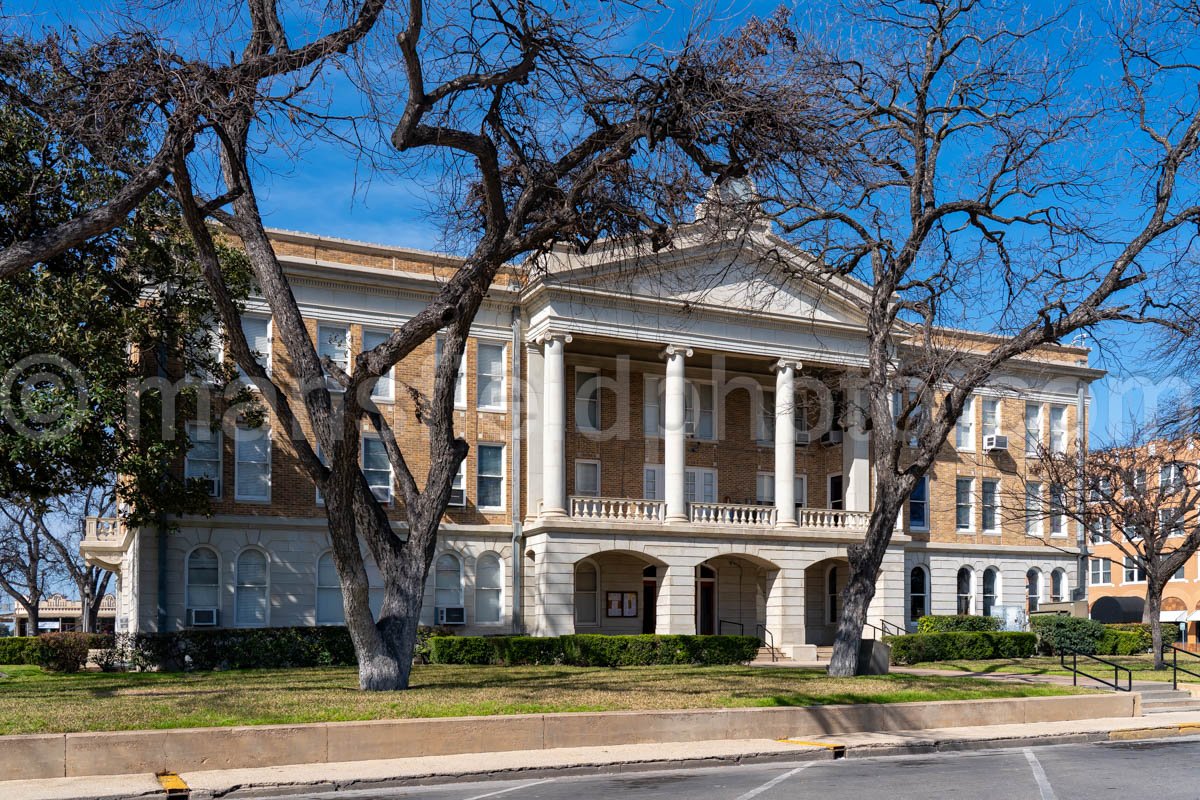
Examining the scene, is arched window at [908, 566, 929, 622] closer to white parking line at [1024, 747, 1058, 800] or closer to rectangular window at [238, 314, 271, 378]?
rectangular window at [238, 314, 271, 378]

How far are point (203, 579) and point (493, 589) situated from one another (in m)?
8.31

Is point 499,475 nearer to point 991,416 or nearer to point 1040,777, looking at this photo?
point 991,416

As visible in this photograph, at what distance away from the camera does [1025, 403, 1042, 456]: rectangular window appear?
149 feet

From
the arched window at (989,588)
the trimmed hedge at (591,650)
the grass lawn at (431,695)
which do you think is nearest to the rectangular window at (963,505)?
the arched window at (989,588)

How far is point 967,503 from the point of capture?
146 feet

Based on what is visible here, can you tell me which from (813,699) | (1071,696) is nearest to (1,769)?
(813,699)

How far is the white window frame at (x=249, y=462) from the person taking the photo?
107ft

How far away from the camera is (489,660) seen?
3034 cm

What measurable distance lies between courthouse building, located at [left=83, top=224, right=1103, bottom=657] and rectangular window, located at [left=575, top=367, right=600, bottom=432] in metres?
0.08

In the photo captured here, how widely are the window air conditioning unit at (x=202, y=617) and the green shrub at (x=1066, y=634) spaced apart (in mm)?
24788

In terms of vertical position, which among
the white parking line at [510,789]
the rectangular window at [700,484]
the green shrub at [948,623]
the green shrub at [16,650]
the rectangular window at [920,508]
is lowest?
the green shrub at [16,650]

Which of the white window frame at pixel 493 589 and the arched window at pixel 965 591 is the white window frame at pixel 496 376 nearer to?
the white window frame at pixel 493 589

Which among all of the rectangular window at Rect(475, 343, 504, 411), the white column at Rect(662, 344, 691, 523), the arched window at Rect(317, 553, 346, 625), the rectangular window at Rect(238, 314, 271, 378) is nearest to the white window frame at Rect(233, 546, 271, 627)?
the arched window at Rect(317, 553, 346, 625)

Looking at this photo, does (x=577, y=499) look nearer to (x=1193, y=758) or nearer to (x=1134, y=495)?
(x=1134, y=495)
